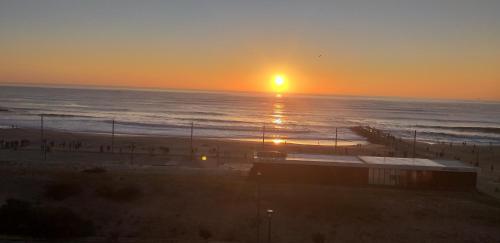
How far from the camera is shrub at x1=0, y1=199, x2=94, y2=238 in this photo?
18.7 m

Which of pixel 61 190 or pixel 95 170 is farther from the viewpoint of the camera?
pixel 95 170

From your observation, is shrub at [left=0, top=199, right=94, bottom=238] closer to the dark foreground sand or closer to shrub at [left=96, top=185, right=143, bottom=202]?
the dark foreground sand

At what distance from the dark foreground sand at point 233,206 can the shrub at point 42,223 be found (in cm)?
76

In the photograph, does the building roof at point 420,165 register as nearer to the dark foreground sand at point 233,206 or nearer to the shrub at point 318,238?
the dark foreground sand at point 233,206

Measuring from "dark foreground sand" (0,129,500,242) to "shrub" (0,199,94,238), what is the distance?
0.76 metres

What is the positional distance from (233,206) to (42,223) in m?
7.95

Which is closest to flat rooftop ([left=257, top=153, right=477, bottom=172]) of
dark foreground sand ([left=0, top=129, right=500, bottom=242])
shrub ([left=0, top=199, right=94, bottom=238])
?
dark foreground sand ([left=0, top=129, right=500, bottom=242])

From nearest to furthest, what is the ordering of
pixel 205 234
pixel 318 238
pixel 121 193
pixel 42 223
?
pixel 318 238 → pixel 42 223 → pixel 205 234 → pixel 121 193

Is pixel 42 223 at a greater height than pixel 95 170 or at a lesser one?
lesser

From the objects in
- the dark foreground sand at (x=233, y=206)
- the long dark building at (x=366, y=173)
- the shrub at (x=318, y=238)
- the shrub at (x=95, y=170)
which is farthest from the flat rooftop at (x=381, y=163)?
the shrub at (x=95, y=170)

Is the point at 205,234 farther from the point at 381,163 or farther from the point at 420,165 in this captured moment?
the point at 420,165

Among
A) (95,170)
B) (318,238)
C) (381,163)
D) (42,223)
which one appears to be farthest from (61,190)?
(381,163)

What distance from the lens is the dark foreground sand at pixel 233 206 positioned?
1931 centimetres

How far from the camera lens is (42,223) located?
18.9 meters
